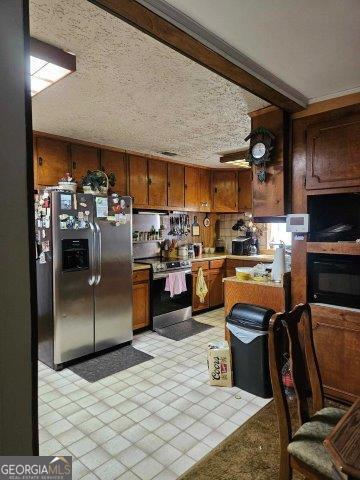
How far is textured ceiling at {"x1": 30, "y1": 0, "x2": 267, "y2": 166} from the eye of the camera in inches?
63.4

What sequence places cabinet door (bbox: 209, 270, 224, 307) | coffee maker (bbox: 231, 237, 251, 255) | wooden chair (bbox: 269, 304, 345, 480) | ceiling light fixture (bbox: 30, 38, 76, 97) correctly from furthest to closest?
coffee maker (bbox: 231, 237, 251, 255)
cabinet door (bbox: 209, 270, 224, 307)
ceiling light fixture (bbox: 30, 38, 76, 97)
wooden chair (bbox: 269, 304, 345, 480)

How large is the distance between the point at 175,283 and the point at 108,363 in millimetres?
1448

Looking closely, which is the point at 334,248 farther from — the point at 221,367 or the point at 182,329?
the point at 182,329

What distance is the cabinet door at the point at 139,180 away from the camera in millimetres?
4336

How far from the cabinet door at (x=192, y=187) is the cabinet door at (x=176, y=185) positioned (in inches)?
3.7

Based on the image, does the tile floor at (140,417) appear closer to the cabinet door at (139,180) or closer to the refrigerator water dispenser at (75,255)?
the refrigerator water dispenser at (75,255)

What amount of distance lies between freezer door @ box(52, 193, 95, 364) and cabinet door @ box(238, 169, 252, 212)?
2.90m

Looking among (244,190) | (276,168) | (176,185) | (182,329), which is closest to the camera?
(276,168)

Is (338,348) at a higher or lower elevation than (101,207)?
lower

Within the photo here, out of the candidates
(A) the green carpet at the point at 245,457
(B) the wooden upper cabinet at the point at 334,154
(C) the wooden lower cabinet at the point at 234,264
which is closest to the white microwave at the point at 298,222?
(B) the wooden upper cabinet at the point at 334,154

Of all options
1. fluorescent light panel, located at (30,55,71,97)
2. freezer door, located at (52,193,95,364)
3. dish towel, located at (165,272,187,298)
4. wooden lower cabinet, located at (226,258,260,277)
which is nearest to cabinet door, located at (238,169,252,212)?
wooden lower cabinet, located at (226,258,260,277)

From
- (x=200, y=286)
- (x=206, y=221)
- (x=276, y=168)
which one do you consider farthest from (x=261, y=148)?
(x=206, y=221)

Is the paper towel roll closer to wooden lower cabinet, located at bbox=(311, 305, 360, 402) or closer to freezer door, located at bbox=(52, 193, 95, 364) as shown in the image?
wooden lower cabinet, located at bbox=(311, 305, 360, 402)

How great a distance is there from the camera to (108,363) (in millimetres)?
3277
